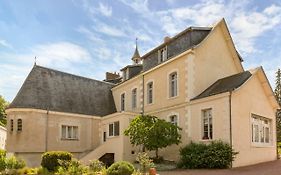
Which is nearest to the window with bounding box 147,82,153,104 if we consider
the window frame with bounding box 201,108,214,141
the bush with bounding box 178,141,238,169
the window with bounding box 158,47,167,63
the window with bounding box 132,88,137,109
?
the window with bounding box 158,47,167,63

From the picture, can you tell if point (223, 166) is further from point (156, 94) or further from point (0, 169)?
point (0, 169)

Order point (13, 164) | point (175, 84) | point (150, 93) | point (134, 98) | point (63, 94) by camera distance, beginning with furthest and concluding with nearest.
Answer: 1. point (63, 94)
2. point (134, 98)
3. point (150, 93)
4. point (175, 84)
5. point (13, 164)

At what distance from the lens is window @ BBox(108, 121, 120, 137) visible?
2375 centimetres

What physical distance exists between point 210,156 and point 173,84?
6656 mm

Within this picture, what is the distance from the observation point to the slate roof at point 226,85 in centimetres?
1739

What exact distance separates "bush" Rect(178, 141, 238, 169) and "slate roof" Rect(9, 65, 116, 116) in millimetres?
11983

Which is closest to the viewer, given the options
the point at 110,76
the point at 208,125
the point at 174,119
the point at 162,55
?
the point at 208,125

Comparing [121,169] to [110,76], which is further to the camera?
[110,76]

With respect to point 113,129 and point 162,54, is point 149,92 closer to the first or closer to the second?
point 162,54

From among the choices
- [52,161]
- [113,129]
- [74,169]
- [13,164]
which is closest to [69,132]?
[113,129]

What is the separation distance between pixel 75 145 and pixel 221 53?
1311cm

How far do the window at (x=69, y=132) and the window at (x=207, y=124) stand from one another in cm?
1149

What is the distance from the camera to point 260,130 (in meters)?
19.2

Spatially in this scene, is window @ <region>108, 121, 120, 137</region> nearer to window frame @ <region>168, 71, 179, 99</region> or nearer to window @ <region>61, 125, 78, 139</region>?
window @ <region>61, 125, 78, 139</region>
